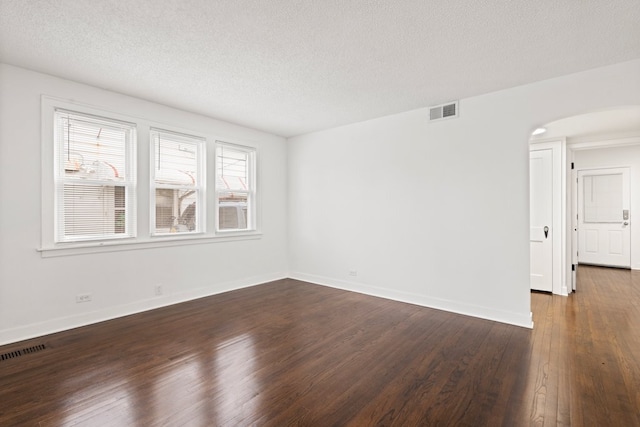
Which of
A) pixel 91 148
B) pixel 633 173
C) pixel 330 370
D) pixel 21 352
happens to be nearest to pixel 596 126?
pixel 633 173

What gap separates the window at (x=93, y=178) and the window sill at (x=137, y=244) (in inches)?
4.0

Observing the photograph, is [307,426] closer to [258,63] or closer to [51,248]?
[258,63]

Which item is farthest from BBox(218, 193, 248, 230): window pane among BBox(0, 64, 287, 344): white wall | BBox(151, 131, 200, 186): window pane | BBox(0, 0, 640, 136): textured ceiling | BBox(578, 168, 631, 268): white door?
BBox(578, 168, 631, 268): white door

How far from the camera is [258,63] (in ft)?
9.69

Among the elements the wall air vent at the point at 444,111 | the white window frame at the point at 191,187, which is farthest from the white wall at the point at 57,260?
the wall air vent at the point at 444,111

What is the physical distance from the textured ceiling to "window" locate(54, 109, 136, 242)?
0.55 meters

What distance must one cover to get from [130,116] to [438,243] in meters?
4.36

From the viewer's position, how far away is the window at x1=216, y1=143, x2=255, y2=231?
16.3ft

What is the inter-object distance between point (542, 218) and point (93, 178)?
6345mm

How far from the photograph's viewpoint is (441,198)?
4062mm

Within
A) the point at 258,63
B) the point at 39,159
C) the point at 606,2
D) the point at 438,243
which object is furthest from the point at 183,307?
the point at 606,2

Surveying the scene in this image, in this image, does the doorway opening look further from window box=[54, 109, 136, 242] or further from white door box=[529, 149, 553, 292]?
window box=[54, 109, 136, 242]

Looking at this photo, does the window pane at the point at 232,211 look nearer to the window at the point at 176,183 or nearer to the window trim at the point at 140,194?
the window trim at the point at 140,194

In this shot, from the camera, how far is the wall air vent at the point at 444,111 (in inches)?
155
